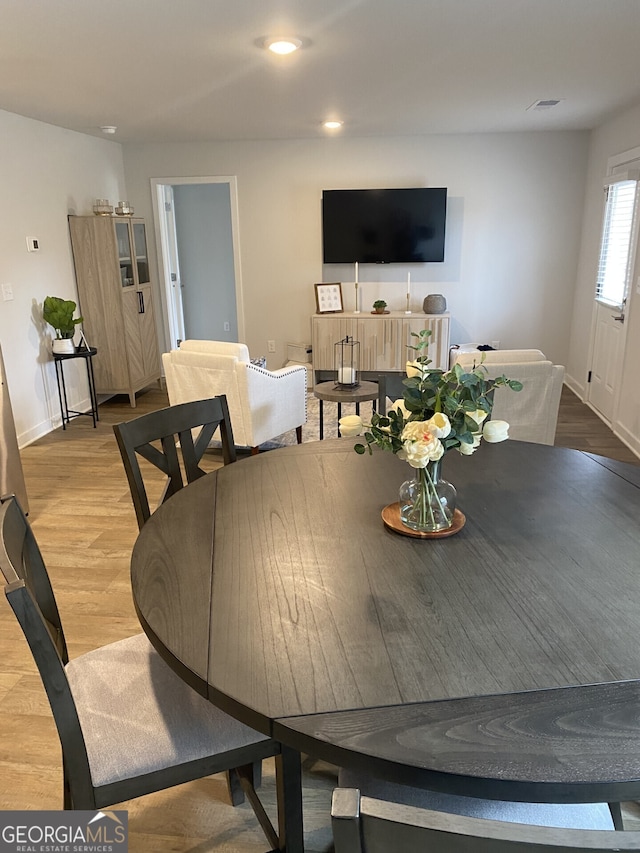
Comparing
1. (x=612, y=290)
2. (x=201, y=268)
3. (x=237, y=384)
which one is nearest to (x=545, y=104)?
(x=612, y=290)

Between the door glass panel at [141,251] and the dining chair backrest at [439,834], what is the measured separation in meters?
5.81

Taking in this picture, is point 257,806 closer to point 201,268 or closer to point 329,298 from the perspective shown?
point 329,298

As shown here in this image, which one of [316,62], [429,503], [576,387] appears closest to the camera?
[429,503]

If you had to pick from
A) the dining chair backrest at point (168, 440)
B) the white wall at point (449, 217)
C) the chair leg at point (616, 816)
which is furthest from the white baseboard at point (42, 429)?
the chair leg at point (616, 816)

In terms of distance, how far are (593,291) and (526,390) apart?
2.70 metres

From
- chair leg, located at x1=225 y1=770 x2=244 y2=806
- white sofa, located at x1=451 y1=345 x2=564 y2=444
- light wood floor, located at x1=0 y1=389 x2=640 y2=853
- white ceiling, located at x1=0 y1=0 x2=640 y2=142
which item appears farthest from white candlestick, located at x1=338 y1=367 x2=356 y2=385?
chair leg, located at x1=225 y1=770 x2=244 y2=806

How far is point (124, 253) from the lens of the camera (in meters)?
5.55

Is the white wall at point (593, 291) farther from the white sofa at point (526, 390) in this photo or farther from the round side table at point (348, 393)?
the round side table at point (348, 393)

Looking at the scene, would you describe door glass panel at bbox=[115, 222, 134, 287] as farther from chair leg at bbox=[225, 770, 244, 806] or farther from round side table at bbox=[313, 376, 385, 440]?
chair leg at bbox=[225, 770, 244, 806]

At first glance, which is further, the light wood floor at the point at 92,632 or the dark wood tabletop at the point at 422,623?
the light wood floor at the point at 92,632

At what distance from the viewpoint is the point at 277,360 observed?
675 cm

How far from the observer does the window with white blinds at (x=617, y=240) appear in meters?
4.70

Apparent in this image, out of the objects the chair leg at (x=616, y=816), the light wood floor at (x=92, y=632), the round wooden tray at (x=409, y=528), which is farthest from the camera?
the light wood floor at (x=92, y=632)

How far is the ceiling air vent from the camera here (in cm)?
434
